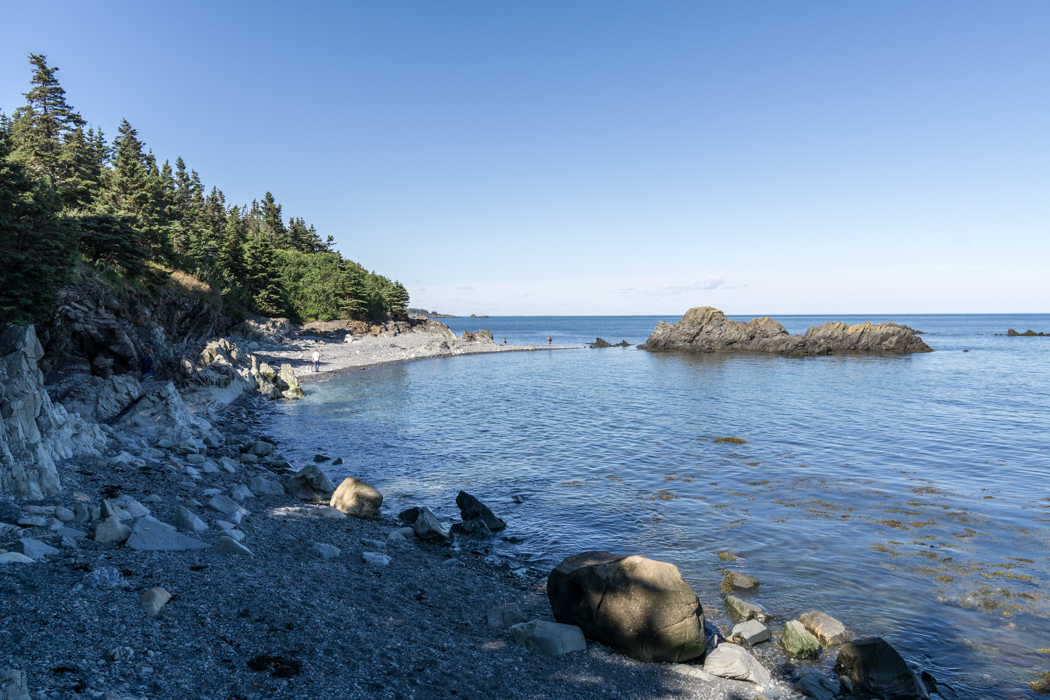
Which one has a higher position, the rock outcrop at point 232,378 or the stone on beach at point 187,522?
the rock outcrop at point 232,378

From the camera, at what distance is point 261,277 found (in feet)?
223

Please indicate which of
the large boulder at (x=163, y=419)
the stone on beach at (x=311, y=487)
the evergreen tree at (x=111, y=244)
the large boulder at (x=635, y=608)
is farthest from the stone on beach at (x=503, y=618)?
the evergreen tree at (x=111, y=244)

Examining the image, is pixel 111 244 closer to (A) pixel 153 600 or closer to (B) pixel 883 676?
(A) pixel 153 600

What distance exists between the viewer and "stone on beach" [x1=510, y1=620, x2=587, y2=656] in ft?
27.9

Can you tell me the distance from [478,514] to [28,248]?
64.0 feet

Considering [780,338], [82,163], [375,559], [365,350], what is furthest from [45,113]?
[780,338]

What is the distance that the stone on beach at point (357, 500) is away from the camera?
15.3 metres

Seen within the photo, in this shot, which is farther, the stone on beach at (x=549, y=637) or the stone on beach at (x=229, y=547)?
the stone on beach at (x=229, y=547)

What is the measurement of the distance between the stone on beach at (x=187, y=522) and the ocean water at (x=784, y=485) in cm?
654

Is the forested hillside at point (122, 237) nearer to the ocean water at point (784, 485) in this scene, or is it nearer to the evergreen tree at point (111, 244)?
the evergreen tree at point (111, 244)

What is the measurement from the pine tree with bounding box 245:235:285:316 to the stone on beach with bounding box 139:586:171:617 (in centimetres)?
6671

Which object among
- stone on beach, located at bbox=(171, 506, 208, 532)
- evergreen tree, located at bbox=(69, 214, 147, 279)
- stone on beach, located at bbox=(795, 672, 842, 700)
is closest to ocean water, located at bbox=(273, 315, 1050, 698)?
stone on beach, located at bbox=(795, 672, 842, 700)

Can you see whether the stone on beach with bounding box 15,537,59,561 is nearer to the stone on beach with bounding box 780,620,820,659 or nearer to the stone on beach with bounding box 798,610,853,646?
the stone on beach with bounding box 780,620,820,659

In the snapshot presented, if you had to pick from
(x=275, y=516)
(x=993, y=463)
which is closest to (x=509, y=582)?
(x=275, y=516)
